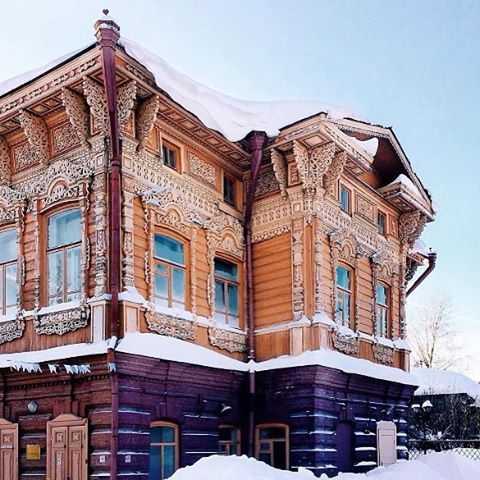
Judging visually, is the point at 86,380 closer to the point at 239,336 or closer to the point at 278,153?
the point at 239,336

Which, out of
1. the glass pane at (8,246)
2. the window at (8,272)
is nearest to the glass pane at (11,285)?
the window at (8,272)

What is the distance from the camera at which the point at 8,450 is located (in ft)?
39.6

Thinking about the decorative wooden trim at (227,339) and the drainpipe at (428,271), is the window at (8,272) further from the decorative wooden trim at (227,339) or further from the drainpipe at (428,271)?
the drainpipe at (428,271)

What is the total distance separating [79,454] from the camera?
36.4 feet

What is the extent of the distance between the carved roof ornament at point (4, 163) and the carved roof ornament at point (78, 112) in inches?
81.2

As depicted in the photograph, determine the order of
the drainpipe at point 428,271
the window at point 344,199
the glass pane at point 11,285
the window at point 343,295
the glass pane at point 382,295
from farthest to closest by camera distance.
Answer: the drainpipe at point 428,271, the glass pane at point 382,295, the window at point 344,199, the window at point 343,295, the glass pane at point 11,285

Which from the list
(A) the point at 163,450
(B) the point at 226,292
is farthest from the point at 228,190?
(A) the point at 163,450

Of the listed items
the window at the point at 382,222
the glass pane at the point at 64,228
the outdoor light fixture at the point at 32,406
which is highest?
the window at the point at 382,222

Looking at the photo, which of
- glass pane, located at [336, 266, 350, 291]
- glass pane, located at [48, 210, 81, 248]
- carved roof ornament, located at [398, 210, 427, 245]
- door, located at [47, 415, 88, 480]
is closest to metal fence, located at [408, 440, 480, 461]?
carved roof ornament, located at [398, 210, 427, 245]

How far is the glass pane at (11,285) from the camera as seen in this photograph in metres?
13.1

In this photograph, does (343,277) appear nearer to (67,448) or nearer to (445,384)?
(67,448)

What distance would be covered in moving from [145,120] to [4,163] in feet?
10.1

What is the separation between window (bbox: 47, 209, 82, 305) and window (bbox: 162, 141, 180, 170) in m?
1.84

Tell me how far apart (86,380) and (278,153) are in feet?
18.7
